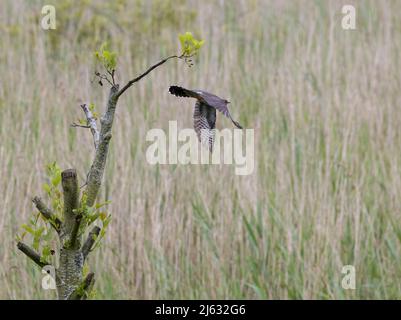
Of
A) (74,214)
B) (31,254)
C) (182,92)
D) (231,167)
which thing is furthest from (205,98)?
(231,167)

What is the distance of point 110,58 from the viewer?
4.33ft

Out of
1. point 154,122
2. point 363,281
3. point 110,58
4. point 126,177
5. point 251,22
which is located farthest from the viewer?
point 251,22

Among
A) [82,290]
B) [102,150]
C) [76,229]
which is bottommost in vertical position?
[82,290]

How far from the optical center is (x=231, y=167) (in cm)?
373

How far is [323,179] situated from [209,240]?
637 millimetres

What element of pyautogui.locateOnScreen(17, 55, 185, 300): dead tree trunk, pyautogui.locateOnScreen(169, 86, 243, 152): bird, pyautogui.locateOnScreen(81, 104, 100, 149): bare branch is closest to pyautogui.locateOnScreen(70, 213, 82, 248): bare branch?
pyautogui.locateOnScreen(17, 55, 185, 300): dead tree trunk

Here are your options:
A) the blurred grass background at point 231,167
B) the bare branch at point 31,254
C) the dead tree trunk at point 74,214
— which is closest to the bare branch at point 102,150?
the dead tree trunk at point 74,214

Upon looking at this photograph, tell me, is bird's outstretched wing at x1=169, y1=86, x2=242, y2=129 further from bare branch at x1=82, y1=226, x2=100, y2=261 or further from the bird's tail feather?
bare branch at x1=82, y1=226, x2=100, y2=261

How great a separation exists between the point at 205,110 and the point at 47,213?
338mm

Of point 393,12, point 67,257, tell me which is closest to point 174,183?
point 67,257

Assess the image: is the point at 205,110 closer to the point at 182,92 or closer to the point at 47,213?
the point at 182,92

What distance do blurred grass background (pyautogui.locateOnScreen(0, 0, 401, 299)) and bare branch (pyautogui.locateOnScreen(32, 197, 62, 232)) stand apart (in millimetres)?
1780

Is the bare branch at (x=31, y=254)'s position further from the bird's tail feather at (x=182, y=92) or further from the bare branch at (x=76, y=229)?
the bird's tail feather at (x=182, y=92)

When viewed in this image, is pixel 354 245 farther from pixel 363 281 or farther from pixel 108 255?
pixel 108 255
